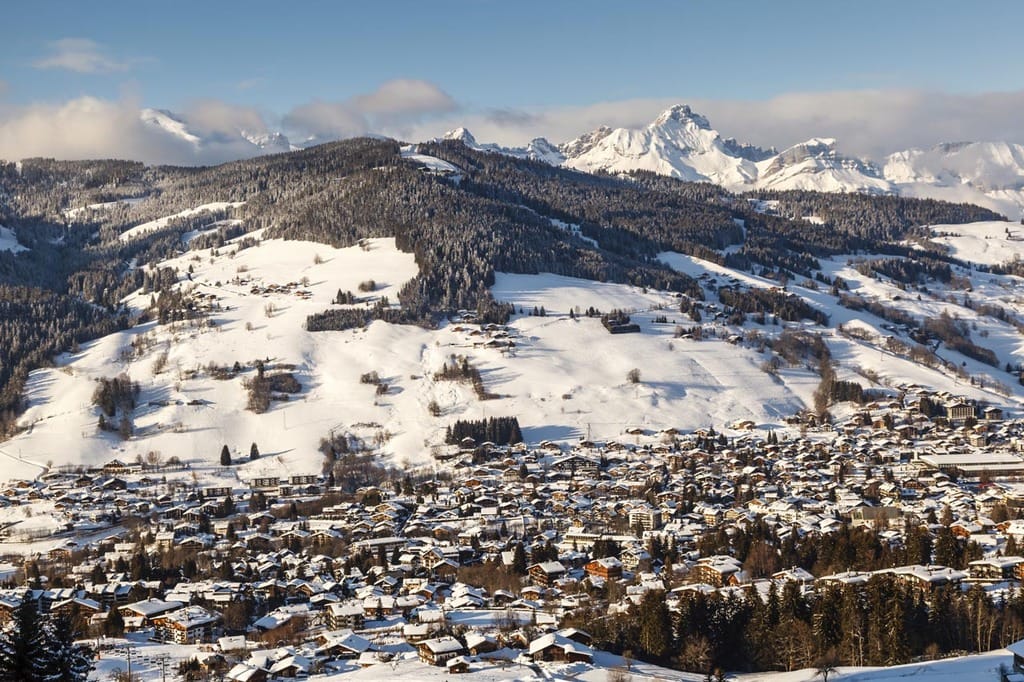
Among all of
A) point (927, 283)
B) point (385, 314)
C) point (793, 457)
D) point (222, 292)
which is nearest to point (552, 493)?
point (793, 457)

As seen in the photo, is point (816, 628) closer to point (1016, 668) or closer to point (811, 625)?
point (811, 625)

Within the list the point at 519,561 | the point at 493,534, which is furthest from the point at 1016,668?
the point at 493,534

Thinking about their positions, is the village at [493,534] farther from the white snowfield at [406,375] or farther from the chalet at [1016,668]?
the chalet at [1016,668]

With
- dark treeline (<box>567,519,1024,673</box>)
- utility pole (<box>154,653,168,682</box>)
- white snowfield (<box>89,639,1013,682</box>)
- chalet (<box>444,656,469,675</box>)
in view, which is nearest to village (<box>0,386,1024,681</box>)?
chalet (<box>444,656,469,675</box>)

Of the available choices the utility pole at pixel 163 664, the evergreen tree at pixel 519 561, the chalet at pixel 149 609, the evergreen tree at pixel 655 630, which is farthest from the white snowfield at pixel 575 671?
the evergreen tree at pixel 519 561

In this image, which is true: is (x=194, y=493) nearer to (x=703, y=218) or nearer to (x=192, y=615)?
(x=192, y=615)
